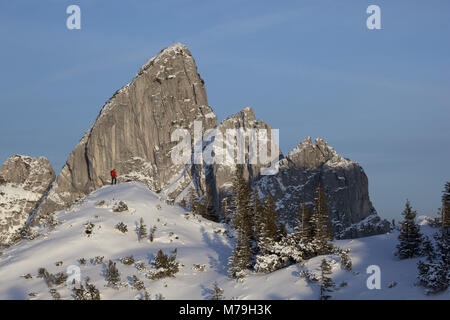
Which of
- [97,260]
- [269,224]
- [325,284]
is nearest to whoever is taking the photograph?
[325,284]

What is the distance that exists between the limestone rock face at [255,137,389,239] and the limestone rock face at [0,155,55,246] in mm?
66197

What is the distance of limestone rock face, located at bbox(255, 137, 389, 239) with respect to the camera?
158125 mm

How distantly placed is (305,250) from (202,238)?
12623 millimetres

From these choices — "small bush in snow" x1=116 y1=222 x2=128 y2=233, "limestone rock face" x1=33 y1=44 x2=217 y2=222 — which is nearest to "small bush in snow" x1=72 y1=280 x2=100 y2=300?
"small bush in snow" x1=116 y1=222 x2=128 y2=233

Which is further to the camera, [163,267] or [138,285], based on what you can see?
[163,267]

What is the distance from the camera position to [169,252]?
4509cm

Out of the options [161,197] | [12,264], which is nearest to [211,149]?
[161,197]

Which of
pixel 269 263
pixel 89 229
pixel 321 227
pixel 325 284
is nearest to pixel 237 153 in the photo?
pixel 89 229

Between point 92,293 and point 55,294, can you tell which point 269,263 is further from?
point 55,294

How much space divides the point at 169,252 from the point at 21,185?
139 m

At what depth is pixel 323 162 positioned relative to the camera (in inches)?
6649

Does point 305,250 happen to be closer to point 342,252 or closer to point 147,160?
point 342,252

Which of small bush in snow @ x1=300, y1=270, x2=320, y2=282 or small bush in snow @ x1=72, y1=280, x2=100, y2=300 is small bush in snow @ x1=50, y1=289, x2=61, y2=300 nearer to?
small bush in snow @ x1=72, y1=280, x2=100, y2=300
